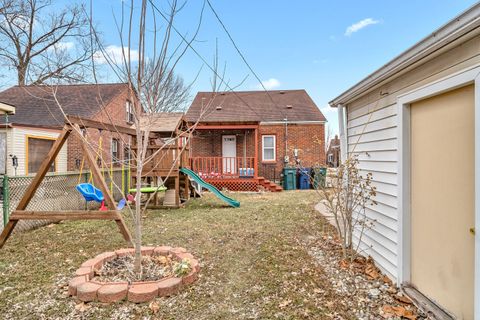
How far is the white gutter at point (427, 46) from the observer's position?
2047 millimetres

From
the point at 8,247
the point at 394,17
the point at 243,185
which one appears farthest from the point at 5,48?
the point at 394,17

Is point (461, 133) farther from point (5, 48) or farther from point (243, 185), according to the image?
point (5, 48)

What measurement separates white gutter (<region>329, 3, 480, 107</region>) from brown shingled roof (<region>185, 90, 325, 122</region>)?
1187 centimetres

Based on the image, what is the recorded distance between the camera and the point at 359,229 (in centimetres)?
457

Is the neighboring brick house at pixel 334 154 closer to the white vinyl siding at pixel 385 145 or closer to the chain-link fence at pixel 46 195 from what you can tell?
the white vinyl siding at pixel 385 145

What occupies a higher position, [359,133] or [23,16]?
[23,16]

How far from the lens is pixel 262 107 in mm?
17141

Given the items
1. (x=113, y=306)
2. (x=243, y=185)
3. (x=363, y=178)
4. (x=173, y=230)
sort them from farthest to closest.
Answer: (x=243, y=185) → (x=173, y=230) → (x=363, y=178) → (x=113, y=306)

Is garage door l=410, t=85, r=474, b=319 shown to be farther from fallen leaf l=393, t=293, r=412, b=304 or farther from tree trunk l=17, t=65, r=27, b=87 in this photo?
tree trunk l=17, t=65, r=27, b=87

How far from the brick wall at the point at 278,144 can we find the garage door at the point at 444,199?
12.2 meters

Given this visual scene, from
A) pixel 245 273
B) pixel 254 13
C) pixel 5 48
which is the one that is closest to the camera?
pixel 245 273

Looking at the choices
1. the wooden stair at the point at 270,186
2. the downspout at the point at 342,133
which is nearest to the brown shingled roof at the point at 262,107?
the wooden stair at the point at 270,186

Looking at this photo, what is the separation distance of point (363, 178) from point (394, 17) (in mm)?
7111

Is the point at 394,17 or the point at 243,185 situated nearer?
the point at 394,17
